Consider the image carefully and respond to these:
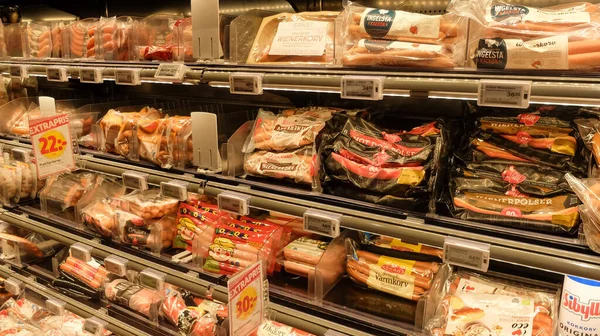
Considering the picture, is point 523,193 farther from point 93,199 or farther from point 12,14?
point 12,14

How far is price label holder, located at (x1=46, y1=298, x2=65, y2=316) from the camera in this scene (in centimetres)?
246

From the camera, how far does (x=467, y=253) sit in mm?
1272

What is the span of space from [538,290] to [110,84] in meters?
2.63

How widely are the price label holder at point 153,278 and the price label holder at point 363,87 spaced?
114 cm

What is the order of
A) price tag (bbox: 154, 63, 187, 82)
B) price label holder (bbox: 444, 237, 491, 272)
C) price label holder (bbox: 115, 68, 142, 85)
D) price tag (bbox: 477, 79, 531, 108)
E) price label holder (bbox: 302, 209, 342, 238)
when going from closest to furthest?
1. price tag (bbox: 477, 79, 531, 108)
2. price label holder (bbox: 444, 237, 491, 272)
3. price label holder (bbox: 302, 209, 342, 238)
4. price tag (bbox: 154, 63, 187, 82)
5. price label holder (bbox: 115, 68, 142, 85)

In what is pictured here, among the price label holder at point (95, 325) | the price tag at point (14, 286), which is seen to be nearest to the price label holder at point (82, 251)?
the price label holder at point (95, 325)

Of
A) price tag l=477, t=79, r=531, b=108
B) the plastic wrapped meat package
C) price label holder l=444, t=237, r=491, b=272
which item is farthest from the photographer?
the plastic wrapped meat package

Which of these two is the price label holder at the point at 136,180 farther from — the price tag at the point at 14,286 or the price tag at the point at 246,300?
the price tag at the point at 14,286

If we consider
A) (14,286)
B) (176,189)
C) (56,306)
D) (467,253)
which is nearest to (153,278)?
(176,189)

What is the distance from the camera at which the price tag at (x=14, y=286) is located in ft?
8.82

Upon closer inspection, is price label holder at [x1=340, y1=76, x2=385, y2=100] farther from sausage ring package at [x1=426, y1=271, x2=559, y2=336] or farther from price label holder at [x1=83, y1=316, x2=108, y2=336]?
price label holder at [x1=83, y1=316, x2=108, y2=336]

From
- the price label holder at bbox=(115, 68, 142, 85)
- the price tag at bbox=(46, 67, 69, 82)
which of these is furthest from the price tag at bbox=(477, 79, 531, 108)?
the price tag at bbox=(46, 67, 69, 82)

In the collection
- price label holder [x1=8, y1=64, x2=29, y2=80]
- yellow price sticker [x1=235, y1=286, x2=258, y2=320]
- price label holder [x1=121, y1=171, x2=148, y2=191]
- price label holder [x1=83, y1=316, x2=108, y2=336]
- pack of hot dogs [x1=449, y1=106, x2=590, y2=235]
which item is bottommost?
price label holder [x1=83, y1=316, x2=108, y2=336]

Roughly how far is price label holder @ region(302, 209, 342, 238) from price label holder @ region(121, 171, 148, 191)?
0.84 m
